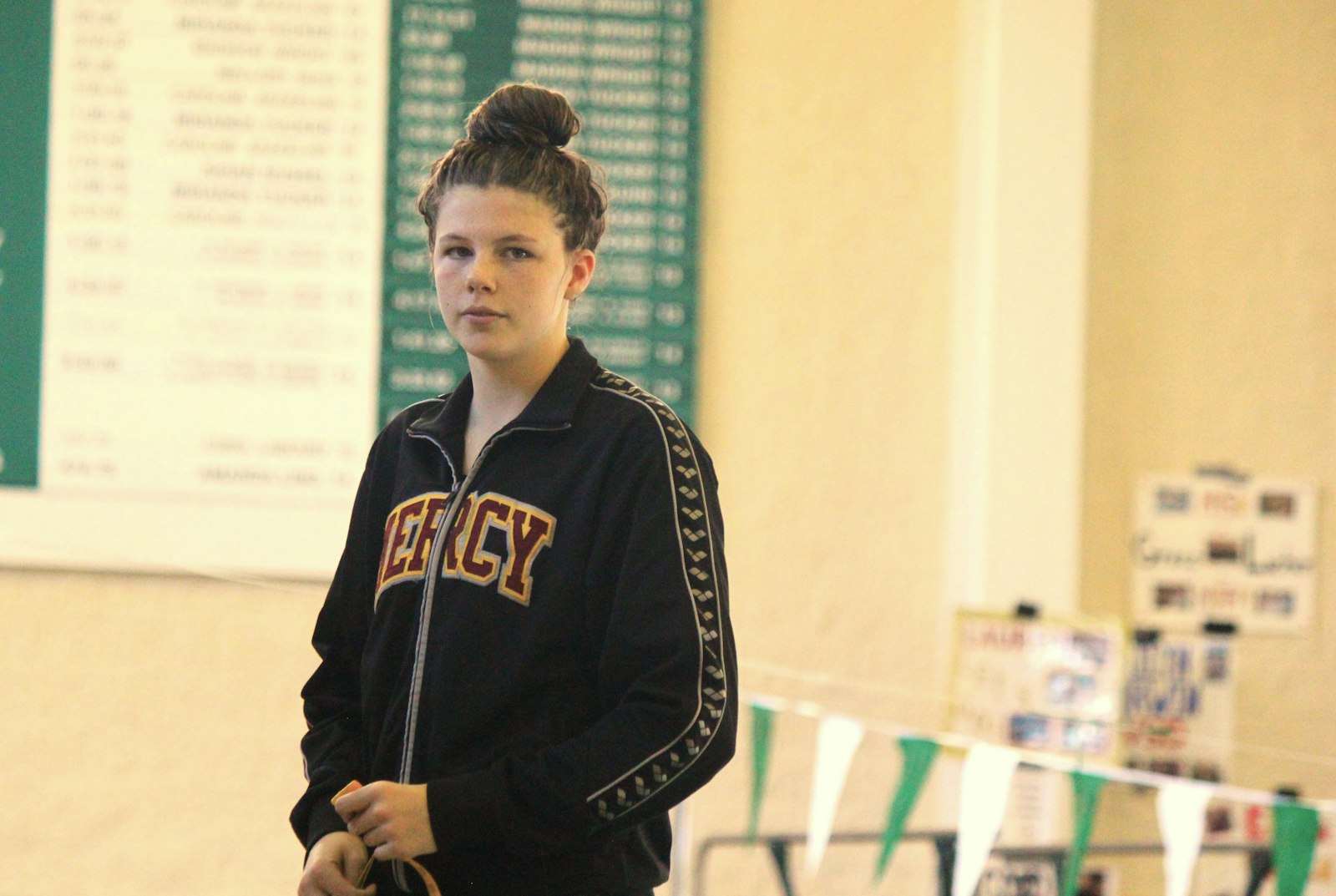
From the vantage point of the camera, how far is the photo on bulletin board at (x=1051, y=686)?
2.79 metres

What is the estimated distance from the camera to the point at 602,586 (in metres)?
1.06

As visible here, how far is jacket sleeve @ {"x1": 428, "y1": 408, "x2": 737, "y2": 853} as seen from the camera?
1.01 m

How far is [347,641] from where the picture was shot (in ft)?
3.99

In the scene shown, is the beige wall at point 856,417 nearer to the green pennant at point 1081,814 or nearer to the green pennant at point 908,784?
the green pennant at point 908,784

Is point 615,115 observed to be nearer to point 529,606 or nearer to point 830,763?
point 830,763

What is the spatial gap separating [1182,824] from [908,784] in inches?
15.8

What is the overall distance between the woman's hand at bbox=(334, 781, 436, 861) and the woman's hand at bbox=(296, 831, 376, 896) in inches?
2.3

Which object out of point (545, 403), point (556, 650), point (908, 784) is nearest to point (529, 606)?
point (556, 650)

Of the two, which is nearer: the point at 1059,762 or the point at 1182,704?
the point at 1059,762

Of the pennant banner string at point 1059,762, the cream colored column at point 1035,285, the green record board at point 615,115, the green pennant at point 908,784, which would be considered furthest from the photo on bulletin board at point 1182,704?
the green record board at point 615,115

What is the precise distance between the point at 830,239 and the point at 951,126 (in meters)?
0.35

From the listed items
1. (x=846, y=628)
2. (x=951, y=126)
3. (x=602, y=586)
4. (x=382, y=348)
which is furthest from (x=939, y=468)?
(x=602, y=586)

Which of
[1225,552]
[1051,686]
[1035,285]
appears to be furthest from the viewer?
[1225,552]

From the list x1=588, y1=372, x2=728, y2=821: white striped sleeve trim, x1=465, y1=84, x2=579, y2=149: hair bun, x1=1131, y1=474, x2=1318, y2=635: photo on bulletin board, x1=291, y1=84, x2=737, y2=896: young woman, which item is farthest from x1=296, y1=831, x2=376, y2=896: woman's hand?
x1=1131, y1=474, x2=1318, y2=635: photo on bulletin board
